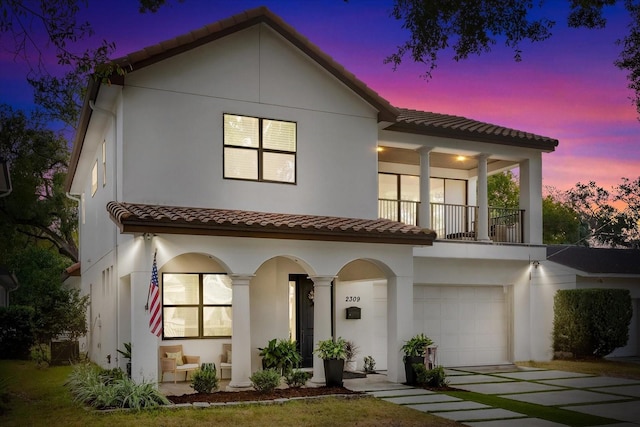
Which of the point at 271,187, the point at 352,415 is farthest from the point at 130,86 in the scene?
the point at 352,415

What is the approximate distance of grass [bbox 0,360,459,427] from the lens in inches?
459

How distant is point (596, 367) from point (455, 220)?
585 cm

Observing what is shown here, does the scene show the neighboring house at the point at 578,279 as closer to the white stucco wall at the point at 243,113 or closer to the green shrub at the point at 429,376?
the green shrub at the point at 429,376

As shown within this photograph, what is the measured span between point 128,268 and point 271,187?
3883 millimetres

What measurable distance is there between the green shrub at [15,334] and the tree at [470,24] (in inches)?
688

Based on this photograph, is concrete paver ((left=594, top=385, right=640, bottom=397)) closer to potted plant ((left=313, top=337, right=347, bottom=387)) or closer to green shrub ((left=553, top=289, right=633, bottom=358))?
green shrub ((left=553, top=289, right=633, bottom=358))

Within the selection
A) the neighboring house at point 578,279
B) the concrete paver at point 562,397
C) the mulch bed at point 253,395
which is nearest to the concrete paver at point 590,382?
the concrete paver at point 562,397

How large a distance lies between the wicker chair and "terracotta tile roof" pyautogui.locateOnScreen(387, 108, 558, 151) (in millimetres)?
8060

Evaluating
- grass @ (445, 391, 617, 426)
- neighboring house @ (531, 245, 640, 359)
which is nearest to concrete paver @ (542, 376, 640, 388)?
grass @ (445, 391, 617, 426)

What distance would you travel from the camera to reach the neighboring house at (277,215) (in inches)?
595

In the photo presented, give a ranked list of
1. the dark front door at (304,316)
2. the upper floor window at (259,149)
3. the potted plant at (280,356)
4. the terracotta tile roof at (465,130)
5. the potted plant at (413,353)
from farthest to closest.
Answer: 1. the terracotta tile roof at (465,130)
2. the dark front door at (304,316)
3. the upper floor window at (259,149)
4. the potted plant at (413,353)
5. the potted plant at (280,356)

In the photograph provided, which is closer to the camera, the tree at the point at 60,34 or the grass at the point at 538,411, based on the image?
the tree at the point at 60,34

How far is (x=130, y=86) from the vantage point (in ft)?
50.8

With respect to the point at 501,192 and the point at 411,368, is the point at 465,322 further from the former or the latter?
the point at 501,192
